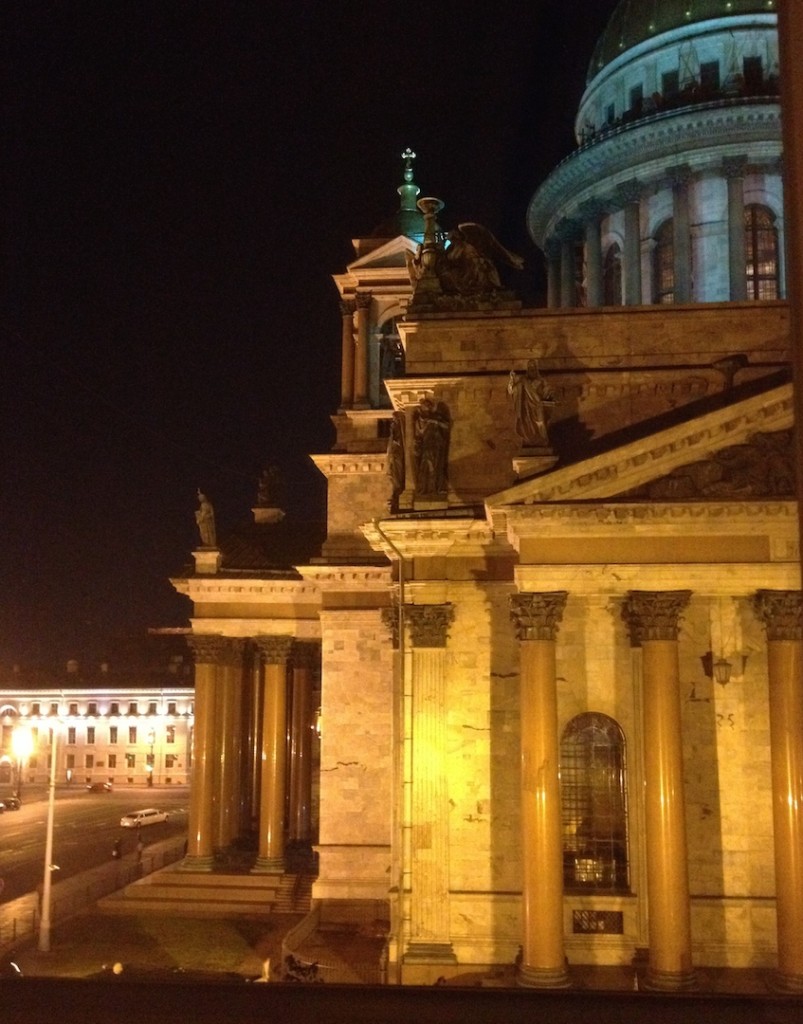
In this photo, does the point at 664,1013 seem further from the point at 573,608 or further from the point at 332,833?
the point at 332,833

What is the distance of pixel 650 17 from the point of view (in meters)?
44.9

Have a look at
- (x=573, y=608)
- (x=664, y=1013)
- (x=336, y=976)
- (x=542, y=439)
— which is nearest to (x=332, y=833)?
(x=336, y=976)

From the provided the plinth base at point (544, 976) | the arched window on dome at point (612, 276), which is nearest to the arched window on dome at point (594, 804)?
the plinth base at point (544, 976)

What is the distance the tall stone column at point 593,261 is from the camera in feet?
139

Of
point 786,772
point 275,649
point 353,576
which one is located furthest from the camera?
point 275,649

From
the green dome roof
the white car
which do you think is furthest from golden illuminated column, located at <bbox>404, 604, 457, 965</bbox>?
the white car

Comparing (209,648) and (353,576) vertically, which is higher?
(353,576)

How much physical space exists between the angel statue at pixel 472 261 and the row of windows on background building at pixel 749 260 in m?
13.3

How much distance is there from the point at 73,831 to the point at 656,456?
52.4 meters

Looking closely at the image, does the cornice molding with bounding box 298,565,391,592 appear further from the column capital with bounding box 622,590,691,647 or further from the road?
the road

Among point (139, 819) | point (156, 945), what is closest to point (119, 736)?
point (139, 819)

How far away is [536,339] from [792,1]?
77.7 ft

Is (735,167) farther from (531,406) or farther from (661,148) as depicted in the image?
(531,406)

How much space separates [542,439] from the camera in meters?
23.3
